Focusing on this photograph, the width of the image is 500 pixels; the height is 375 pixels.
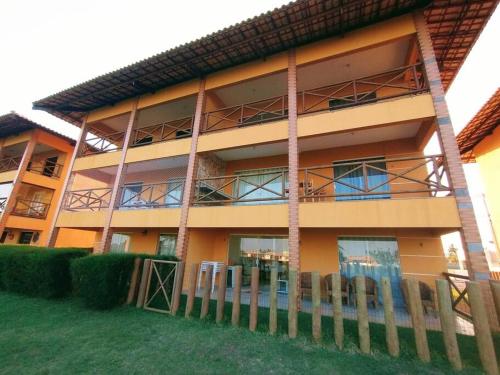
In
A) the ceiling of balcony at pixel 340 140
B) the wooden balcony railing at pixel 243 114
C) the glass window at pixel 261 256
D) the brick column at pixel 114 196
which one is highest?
the wooden balcony railing at pixel 243 114

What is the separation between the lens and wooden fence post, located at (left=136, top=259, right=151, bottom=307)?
6.21 meters

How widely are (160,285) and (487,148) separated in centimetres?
1611

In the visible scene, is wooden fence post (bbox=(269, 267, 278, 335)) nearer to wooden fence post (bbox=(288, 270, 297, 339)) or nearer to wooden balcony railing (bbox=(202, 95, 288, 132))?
wooden fence post (bbox=(288, 270, 297, 339))

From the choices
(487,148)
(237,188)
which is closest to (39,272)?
(237,188)

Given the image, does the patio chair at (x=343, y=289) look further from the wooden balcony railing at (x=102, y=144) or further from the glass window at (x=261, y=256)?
the wooden balcony railing at (x=102, y=144)

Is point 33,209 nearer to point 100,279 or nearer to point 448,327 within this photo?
point 100,279

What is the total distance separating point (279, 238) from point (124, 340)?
21.9 feet

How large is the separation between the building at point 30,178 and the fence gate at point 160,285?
12.6 meters

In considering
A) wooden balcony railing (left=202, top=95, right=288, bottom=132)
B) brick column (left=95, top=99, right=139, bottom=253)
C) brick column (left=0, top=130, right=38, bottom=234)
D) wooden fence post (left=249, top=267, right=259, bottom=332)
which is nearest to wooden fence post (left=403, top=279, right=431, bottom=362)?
wooden fence post (left=249, top=267, right=259, bottom=332)

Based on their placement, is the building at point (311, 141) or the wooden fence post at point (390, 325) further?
the building at point (311, 141)

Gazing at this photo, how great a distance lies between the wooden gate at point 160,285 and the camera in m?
6.16

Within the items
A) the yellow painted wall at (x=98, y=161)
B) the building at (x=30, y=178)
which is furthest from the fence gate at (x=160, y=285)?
the building at (x=30, y=178)

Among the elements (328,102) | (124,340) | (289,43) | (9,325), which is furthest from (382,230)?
(9,325)

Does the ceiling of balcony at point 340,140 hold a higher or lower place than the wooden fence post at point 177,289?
higher
